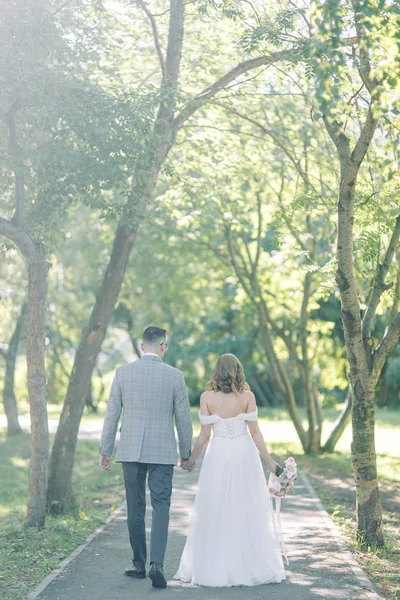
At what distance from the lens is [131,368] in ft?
26.6

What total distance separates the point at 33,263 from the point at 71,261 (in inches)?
779

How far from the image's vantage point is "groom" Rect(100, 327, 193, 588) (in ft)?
26.0

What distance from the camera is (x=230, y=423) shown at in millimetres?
8320

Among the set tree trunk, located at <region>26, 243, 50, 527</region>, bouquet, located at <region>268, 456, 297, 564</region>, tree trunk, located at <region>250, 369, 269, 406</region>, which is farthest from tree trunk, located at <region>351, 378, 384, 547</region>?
tree trunk, located at <region>250, 369, 269, 406</region>

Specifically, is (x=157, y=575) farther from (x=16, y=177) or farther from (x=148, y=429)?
(x=16, y=177)

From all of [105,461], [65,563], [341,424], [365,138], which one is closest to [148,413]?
[105,461]

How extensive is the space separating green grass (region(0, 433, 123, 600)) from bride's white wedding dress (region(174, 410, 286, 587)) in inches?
59.2

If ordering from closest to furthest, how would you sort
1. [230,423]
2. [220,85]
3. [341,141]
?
[230,423] → [341,141] → [220,85]

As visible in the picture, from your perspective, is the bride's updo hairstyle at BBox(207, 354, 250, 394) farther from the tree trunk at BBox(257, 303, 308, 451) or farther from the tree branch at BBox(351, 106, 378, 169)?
the tree trunk at BBox(257, 303, 308, 451)

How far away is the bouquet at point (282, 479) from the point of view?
8.58m

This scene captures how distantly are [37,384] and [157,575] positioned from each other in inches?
159

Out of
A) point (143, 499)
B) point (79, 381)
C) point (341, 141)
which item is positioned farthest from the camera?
point (79, 381)

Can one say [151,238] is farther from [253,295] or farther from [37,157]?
[37,157]

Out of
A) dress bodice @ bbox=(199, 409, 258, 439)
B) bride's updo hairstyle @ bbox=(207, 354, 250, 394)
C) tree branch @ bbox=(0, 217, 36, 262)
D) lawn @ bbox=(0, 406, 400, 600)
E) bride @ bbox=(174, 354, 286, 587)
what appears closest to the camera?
bride @ bbox=(174, 354, 286, 587)
